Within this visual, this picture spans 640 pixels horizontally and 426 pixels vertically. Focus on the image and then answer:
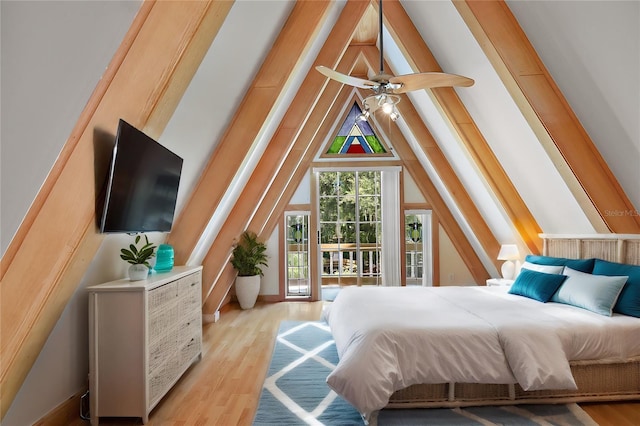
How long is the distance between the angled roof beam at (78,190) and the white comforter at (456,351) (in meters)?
1.64

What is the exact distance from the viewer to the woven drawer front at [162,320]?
7.92 feet

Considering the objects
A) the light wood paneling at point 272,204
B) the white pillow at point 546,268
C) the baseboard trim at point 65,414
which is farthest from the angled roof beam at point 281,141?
the white pillow at point 546,268

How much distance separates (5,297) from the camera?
1.62m

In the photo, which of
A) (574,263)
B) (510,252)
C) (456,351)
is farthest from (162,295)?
(510,252)

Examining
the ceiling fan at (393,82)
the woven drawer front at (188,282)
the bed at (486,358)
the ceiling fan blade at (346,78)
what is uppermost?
the ceiling fan blade at (346,78)

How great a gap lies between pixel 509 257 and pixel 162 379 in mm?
4118

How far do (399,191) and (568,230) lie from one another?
298cm

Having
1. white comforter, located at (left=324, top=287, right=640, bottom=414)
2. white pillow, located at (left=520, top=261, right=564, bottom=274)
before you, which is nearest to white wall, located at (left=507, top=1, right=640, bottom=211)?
white pillow, located at (left=520, top=261, right=564, bottom=274)

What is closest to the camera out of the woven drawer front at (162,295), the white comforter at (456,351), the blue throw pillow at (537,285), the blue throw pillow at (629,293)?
the white comforter at (456,351)

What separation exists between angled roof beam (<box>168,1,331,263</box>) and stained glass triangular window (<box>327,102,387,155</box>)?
3.30m

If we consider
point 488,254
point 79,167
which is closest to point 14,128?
point 79,167

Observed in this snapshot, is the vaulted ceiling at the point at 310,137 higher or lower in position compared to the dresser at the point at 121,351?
higher

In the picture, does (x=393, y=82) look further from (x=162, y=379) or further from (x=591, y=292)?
(x=162, y=379)

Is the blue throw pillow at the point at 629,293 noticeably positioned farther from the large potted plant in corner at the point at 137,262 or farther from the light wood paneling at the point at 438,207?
the large potted plant in corner at the point at 137,262
